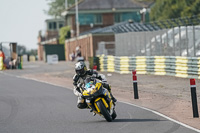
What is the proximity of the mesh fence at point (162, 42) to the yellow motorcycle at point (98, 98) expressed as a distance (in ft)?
44.9

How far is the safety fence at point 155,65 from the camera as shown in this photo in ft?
81.4

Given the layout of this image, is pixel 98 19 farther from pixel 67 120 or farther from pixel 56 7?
pixel 67 120

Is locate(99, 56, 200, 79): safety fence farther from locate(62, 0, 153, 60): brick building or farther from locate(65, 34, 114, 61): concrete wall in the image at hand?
locate(62, 0, 153, 60): brick building

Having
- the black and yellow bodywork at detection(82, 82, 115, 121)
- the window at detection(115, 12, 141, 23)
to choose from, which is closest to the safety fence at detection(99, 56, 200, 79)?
the black and yellow bodywork at detection(82, 82, 115, 121)

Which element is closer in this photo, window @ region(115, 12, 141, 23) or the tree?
window @ region(115, 12, 141, 23)

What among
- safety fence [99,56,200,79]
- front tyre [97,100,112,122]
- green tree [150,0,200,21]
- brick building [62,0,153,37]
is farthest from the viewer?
brick building [62,0,153,37]

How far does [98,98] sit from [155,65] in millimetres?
17959

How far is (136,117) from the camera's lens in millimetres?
13023

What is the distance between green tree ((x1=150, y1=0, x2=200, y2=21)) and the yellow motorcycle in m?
59.8

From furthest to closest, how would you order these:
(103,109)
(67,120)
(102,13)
Answer: (102,13) < (67,120) < (103,109)

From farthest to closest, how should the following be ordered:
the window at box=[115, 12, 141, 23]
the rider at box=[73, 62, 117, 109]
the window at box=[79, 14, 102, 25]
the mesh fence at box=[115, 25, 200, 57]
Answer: the window at box=[115, 12, 141, 23]
the window at box=[79, 14, 102, 25]
the mesh fence at box=[115, 25, 200, 57]
the rider at box=[73, 62, 117, 109]

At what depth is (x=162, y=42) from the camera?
29.8 meters

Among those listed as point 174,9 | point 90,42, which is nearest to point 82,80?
point 90,42

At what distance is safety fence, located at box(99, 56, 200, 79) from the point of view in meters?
24.8
